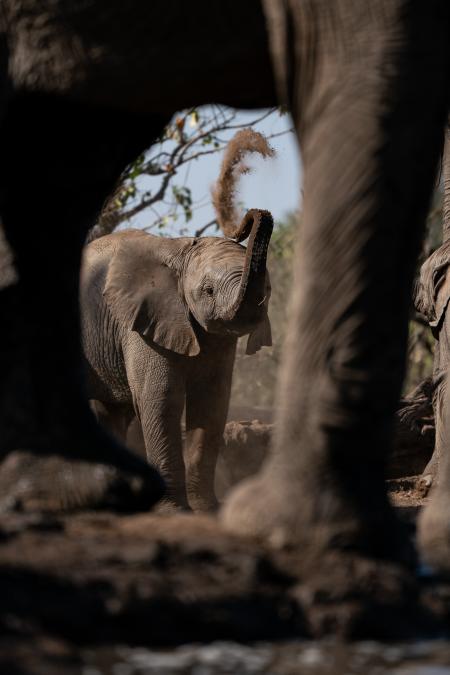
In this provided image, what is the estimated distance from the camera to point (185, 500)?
321 inches

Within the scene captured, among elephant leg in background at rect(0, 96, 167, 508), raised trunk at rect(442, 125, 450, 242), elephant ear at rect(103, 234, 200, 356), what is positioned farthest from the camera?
elephant ear at rect(103, 234, 200, 356)

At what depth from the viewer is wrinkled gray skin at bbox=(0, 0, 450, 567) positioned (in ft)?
7.62

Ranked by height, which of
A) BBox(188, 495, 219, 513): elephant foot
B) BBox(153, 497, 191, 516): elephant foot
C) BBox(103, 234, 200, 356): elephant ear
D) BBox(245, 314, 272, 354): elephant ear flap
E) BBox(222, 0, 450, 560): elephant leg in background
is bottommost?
BBox(188, 495, 219, 513): elephant foot

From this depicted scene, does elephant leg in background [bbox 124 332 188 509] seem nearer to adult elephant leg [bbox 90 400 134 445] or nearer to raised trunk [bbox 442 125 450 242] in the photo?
adult elephant leg [bbox 90 400 134 445]

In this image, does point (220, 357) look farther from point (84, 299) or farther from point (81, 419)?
point (81, 419)

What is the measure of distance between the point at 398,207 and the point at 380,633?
72cm

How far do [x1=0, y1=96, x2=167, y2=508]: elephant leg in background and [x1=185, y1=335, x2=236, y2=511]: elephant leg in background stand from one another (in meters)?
5.71

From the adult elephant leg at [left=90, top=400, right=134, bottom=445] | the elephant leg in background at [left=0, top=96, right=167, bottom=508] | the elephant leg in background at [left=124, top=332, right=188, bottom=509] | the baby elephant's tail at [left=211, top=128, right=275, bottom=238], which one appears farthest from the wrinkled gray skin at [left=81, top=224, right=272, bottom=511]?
the elephant leg in background at [left=0, top=96, right=167, bottom=508]

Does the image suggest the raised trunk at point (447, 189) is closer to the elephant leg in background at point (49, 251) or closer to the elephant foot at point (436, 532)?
the elephant leg in background at point (49, 251)

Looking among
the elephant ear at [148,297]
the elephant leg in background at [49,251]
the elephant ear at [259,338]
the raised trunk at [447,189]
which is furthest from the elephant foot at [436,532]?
the elephant ear at [259,338]

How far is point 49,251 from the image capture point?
9.54 feet

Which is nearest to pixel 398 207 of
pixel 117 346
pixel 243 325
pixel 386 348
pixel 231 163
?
pixel 386 348

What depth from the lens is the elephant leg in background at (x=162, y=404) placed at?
831cm

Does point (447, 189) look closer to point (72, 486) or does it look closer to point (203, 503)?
point (203, 503)
